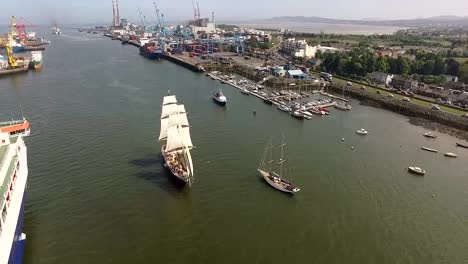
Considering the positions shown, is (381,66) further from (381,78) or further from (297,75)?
(297,75)

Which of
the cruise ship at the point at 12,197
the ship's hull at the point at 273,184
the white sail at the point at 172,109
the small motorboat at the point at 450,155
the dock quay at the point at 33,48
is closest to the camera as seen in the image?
the cruise ship at the point at 12,197

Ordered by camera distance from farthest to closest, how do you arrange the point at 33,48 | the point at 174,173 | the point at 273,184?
1. the point at 33,48
2. the point at 174,173
3. the point at 273,184

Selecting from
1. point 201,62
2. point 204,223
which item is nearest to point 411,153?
point 204,223

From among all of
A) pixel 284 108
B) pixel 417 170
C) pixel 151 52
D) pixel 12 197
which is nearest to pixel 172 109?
pixel 12 197

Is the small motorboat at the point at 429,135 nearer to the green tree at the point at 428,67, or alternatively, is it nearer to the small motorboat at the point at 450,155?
the small motorboat at the point at 450,155

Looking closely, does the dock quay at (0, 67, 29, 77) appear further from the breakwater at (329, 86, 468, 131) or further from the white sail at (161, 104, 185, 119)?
the breakwater at (329, 86, 468, 131)

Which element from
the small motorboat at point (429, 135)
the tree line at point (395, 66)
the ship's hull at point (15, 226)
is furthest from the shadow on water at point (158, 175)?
the tree line at point (395, 66)

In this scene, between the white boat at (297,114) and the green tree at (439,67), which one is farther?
the green tree at (439,67)
